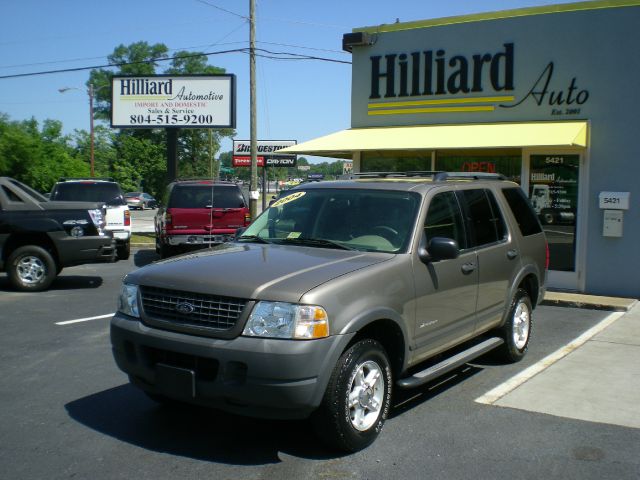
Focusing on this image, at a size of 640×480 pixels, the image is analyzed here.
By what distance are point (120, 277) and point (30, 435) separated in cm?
843

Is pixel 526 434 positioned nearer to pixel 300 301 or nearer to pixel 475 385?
pixel 475 385

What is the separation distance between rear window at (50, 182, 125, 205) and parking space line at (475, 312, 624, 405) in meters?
10.8

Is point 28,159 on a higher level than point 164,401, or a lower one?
higher

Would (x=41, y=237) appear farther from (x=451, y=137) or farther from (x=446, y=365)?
(x=446, y=365)

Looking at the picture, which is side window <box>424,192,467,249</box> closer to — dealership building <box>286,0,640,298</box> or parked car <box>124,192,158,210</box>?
dealership building <box>286,0,640,298</box>

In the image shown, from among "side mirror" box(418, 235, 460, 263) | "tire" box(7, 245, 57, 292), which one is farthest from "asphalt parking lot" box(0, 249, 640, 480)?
"tire" box(7, 245, 57, 292)

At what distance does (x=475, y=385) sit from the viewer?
6.20 meters

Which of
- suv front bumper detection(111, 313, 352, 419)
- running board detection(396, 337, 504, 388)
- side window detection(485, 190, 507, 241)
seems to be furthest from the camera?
side window detection(485, 190, 507, 241)

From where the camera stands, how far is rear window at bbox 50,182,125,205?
15.1m

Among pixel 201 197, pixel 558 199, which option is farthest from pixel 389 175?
pixel 201 197

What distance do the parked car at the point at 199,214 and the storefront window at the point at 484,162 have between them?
442 centimetres

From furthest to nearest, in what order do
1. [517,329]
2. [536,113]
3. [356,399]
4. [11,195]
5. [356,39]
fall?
[356,39], [536,113], [11,195], [517,329], [356,399]

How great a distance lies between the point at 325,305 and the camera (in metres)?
4.23

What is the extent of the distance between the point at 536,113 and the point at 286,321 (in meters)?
8.84
